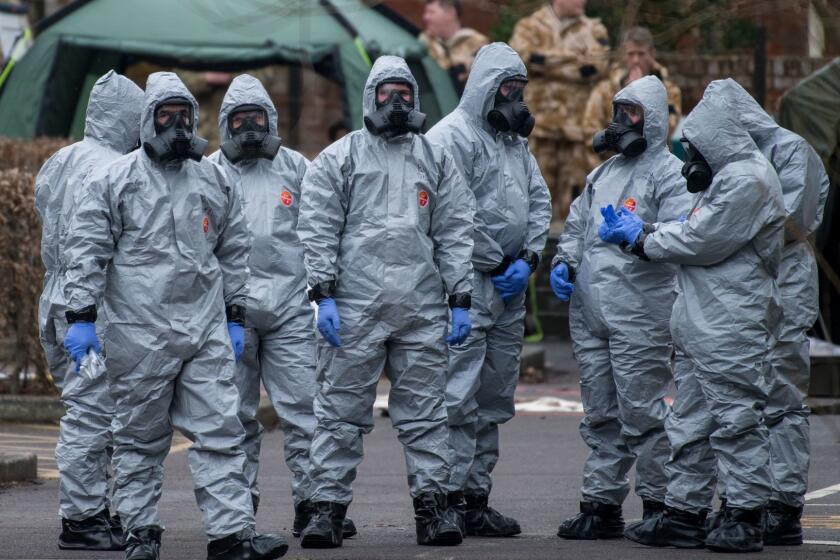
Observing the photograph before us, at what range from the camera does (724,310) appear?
310 inches

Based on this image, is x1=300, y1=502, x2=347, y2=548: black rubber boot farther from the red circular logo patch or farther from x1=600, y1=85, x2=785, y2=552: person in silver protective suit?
the red circular logo patch

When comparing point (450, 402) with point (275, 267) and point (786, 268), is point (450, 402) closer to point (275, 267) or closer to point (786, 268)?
point (275, 267)

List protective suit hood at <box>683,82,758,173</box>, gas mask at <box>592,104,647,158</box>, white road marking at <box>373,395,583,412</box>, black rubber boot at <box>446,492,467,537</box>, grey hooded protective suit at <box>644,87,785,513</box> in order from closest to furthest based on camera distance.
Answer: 1. grey hooded protective suit at <box>644,87,785,513</box>
2. protective suit hood at <box>683,82,758,173</box>
3. black rubber boot at <box>446,492,467,537</box>
4. gas mask at <box>592,104,647,158</box>
5. white road marking at <box>373,395,583,412</box>

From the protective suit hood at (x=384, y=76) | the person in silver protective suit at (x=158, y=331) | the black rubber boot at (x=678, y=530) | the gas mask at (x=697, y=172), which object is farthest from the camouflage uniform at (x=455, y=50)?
the person in silver protective suit at (x=158, y=331)

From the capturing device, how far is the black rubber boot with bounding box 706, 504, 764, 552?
25.7ft

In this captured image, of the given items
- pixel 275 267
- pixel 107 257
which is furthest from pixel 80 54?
pixel 107 257

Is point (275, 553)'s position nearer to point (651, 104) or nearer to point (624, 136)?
point (624, 136)

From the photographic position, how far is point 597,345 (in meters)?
8.65

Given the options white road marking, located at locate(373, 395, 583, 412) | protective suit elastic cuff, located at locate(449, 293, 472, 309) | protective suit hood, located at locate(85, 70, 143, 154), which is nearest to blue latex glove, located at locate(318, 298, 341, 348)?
→ protective suit elastic cuff, located at locate(449, 293, 472, 309)

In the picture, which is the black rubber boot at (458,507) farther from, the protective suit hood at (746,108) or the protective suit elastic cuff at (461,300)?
the protective suit hood at (746,108)

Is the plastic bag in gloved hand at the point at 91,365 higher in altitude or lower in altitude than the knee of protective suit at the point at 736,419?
higher

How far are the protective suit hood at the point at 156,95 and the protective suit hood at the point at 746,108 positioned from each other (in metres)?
2.34

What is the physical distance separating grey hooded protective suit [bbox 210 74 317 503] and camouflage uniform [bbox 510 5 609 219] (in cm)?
828

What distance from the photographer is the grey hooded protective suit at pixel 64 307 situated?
8258mm
